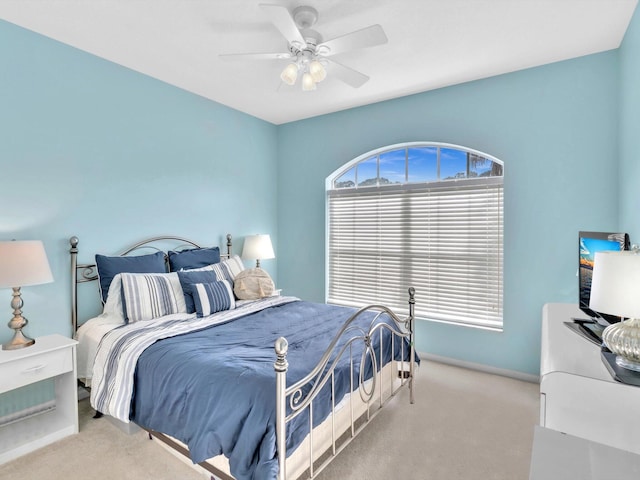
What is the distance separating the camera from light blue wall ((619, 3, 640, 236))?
2227 mm

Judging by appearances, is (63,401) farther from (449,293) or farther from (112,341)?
(449,293)

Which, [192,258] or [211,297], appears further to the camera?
[192,258]

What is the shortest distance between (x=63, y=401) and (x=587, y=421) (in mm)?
2999

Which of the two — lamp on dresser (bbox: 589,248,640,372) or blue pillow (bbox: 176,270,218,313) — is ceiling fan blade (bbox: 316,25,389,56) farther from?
blue pillow (bbox: 176,270,218,313)

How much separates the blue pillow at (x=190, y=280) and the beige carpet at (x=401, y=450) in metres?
0.99

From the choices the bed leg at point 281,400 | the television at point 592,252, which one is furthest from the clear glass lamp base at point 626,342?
the bed leg at point 281,400

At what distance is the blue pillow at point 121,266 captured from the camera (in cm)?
280

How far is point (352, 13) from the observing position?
228 centimetres

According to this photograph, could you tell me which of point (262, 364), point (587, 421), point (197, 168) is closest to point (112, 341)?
point (262, 364)

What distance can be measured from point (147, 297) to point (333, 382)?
1.71m

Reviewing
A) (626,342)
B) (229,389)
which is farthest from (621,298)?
(229,389)

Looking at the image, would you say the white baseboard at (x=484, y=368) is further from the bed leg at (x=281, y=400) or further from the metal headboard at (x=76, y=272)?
the metal headboard at (x=76, y=272)

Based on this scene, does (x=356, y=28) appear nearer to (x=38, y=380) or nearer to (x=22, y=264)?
(x=22, y=264)

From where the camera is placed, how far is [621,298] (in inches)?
50.4
